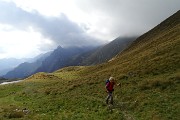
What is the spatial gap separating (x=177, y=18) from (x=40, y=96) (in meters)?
85.8

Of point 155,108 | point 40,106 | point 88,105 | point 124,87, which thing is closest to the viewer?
point 155,108

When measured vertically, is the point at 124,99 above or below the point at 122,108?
above

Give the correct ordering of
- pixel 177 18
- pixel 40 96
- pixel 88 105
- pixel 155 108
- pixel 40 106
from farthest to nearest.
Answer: pixel 177 18 → pixel 40 96 → pixel 40 106 → pixel 88 105 → pixel 155 108

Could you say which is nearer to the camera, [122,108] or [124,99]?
[122,108]

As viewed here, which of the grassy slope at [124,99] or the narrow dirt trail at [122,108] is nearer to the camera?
the narrow dirt trail at [122,108]

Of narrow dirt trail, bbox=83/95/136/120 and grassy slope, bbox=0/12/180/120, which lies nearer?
narrow dirt trail, bbox=83/95/136/120

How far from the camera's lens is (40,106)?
40531 millimetres

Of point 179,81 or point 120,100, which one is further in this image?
point 179,81

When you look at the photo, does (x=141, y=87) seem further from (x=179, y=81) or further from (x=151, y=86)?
(x=179, y=81)

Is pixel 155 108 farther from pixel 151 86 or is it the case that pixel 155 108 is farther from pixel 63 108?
pixel 63 108

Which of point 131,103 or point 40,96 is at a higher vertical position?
point 40,96

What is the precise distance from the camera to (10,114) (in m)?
34.1

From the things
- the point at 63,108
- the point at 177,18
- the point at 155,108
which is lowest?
the point at 155,108

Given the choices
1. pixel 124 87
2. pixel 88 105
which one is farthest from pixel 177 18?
pixel 88 105
